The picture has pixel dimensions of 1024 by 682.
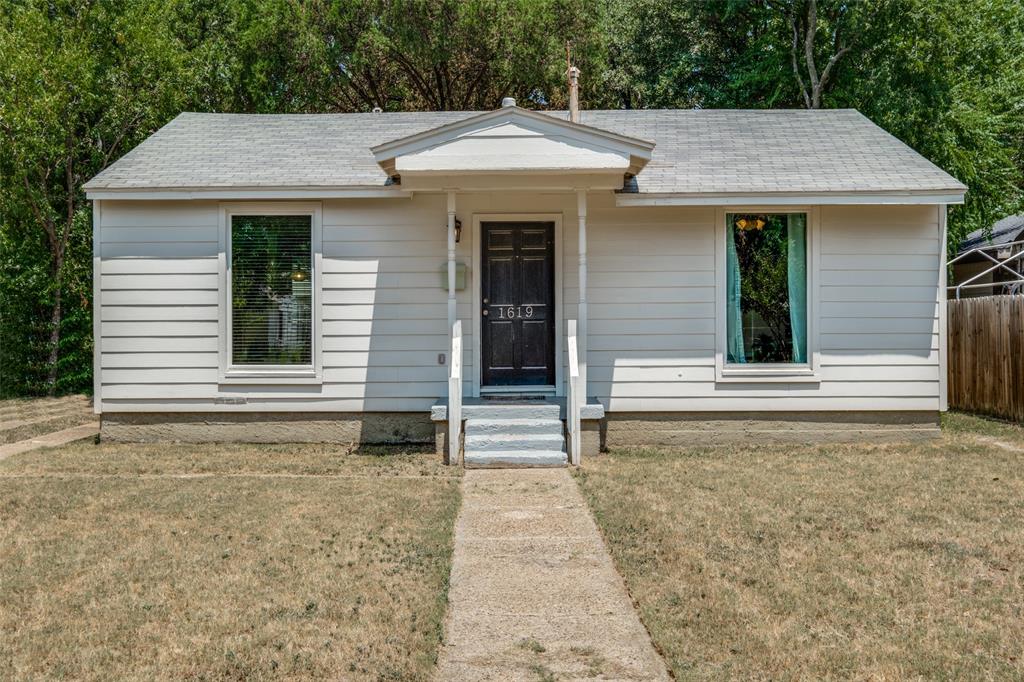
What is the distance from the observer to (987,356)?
12.0 metres

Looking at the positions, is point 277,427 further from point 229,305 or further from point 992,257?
point 992,257

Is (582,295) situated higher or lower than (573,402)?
higher

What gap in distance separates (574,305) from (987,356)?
626 centimetres

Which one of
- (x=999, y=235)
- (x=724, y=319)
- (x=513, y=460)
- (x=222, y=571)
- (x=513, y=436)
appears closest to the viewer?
(x=222, y=571)

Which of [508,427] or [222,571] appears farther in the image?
[508,427]

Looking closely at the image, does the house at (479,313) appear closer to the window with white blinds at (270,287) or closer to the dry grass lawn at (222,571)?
the window with white blinds at (270,287)

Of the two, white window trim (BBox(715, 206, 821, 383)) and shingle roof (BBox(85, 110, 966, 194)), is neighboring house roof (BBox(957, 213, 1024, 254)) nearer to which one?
shingle roof (BBox(85, 110, 966, 194))

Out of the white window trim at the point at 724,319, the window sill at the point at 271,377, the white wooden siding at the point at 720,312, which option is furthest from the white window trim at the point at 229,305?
the white window trim at the point at 724,319

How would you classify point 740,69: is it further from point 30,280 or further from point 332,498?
point 332,498

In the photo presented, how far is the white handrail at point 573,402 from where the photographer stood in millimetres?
8484

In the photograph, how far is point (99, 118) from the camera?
1550cm

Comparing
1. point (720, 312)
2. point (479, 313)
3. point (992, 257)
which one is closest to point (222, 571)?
point (479, 313)

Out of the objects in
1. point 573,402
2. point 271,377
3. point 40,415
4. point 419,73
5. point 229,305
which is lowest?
point 40,415

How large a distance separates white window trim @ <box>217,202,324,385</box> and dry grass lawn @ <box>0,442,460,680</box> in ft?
5.49
